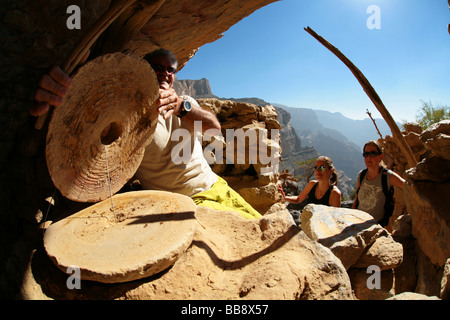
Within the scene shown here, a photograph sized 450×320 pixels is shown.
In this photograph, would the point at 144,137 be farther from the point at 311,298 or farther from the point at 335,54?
the point at 335,54

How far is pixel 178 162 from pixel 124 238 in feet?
3.43

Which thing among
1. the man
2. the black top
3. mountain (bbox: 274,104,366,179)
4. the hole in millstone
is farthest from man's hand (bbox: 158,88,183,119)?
mountain (bbox: 274,104,366,179)

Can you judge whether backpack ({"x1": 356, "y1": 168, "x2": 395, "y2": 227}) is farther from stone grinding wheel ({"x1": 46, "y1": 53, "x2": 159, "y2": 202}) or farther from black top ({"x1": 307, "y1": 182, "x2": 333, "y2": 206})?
stone grinding wheel ({"x1": 46, "y1": 53, "x2": 159, "y2": 202})

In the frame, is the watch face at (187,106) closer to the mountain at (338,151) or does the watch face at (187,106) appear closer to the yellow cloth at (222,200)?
the yellow cloth at (222,200)

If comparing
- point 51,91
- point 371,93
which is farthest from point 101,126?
point 371,93

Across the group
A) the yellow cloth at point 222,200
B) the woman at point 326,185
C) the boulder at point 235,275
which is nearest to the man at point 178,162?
the yellow cloth at point 222,200

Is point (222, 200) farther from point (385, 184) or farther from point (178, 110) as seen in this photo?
point (385, 184)

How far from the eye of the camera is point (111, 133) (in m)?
1.91

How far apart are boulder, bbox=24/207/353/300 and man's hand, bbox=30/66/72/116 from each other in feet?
2.99

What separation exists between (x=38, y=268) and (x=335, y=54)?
3739mm

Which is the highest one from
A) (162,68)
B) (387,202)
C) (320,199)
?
(162,68)

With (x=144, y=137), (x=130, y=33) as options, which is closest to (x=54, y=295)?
(x=144, y=137)

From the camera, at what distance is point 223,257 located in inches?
63.6

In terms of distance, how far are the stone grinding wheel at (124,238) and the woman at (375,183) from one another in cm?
284
